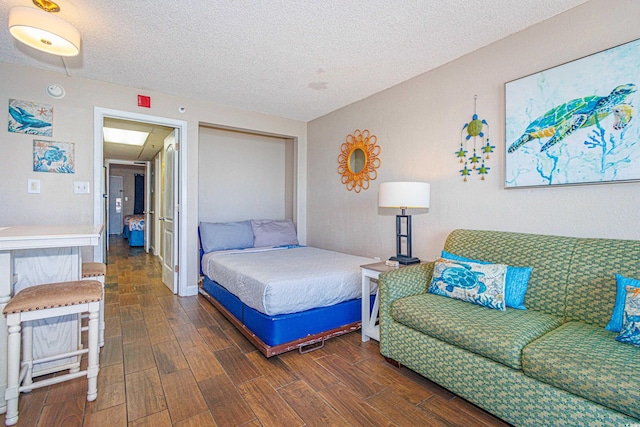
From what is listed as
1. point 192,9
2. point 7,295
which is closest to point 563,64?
point 192,9

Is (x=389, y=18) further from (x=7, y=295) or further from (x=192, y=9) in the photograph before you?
(x=7, y=295)

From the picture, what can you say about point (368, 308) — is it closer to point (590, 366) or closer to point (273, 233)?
point (590, 366)

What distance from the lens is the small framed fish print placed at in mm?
2805

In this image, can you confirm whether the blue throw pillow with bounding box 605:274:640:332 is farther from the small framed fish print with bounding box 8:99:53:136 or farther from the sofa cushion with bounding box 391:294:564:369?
the small framed fish print with bounding box 8:99:53:136

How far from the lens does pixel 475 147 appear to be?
2547 mm

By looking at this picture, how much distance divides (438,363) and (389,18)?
7.39ft

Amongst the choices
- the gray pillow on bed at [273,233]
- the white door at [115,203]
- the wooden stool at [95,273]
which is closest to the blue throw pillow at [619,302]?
the wooden stool at [95,273]

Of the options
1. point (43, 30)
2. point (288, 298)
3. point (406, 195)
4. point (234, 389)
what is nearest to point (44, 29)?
point (43, 30)

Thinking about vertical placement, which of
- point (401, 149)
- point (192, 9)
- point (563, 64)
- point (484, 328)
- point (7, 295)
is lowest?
point (484, 328)

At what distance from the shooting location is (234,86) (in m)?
3.32

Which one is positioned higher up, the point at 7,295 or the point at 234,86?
the point at 234,86

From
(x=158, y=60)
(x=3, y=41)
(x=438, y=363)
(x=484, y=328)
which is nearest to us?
(x=484, y=328)

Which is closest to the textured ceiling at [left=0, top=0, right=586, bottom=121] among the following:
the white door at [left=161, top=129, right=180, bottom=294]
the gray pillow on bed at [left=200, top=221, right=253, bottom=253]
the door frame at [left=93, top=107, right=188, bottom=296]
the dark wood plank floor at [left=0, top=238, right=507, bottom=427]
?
the door frame at [left=93, top=107, right=188, bottom=296]

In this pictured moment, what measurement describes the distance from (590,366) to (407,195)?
1583mm
